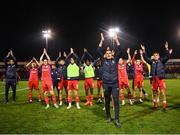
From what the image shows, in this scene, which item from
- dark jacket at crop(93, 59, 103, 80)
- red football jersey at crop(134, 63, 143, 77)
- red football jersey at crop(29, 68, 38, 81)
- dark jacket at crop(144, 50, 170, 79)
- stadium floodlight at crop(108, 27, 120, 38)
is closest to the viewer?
stadium floodlight at crop(108, 27, 120, 38)

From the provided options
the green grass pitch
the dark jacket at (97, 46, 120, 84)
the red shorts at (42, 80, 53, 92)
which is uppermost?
the dark jacket at (97, 46, 120, 84)

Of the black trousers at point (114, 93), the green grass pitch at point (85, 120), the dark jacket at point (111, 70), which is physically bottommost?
the green grass pitch at point (85, 120)

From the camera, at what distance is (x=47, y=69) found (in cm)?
1307

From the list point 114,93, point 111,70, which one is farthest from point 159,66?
point 114,93

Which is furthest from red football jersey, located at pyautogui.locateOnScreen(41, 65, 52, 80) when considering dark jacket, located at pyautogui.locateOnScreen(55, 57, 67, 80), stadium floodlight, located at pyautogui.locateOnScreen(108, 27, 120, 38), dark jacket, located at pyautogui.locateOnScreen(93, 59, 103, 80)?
stadium floodlight, located at pyautogui.locateOnScreen(108, 27, 120, 38)

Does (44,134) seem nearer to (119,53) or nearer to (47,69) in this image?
(119,53)

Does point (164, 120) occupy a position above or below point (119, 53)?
below

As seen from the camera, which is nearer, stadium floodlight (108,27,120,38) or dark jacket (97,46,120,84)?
dark jacket (97,46,120,84)

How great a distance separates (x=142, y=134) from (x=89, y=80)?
20.5 ft

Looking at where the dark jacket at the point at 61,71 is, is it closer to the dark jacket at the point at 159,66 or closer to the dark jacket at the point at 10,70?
the dark jacket at the point at 10,70

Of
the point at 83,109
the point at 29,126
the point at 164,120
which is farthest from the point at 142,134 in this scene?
the point at 83,109

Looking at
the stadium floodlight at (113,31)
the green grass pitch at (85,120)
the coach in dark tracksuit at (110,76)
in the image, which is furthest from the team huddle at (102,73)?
the green grass pitch at (85,120)

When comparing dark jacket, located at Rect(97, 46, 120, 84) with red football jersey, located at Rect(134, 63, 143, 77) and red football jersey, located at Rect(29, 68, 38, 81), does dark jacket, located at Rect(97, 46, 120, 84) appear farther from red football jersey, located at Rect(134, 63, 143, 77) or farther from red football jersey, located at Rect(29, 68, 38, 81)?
red football jersey, located at Rect(29, 68, 38, 81)

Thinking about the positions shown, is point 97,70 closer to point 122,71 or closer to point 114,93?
point 122,71
